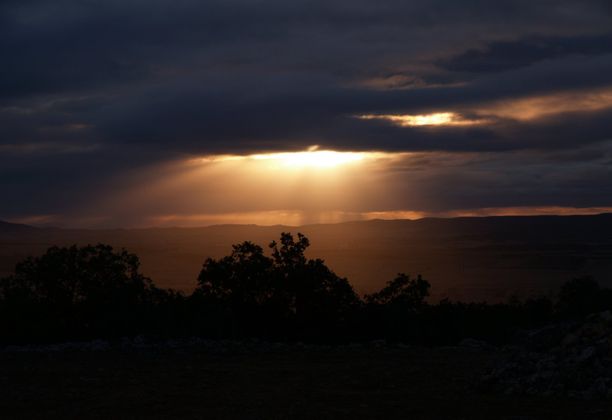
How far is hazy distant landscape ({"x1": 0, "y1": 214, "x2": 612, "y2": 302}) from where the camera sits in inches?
4075

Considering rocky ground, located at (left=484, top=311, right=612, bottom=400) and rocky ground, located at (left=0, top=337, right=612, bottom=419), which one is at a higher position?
rocky ground, located at (left=484, top=311, right=612, bottom=400)

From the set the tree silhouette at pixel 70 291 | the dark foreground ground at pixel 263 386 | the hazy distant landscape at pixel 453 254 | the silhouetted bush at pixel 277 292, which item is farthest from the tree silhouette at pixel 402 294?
the hazy distant landscape at pixel 453 254

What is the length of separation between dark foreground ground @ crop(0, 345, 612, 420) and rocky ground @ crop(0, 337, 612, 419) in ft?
0.08

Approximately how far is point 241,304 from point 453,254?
388 ft

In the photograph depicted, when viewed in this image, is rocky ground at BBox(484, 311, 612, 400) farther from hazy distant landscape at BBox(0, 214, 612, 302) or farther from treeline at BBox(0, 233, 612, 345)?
hazy distant landscape at BBox(0, 214, 612, 302)

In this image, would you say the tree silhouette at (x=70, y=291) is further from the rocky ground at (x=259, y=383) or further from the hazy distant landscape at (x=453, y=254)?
the hazy distant landscape at (x=453, y=254)

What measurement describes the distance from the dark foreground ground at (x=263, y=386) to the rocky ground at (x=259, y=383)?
0.9 inches

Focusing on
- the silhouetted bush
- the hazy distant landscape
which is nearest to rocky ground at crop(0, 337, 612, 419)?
the silhouetted bush

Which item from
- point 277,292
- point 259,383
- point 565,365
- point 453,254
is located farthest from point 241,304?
point 453,254

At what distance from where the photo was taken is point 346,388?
19562 mm

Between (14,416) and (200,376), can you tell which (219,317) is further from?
(14,416)

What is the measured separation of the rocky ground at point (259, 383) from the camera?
55.0 ft

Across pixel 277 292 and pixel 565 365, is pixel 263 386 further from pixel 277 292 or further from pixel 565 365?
pixel 277 292

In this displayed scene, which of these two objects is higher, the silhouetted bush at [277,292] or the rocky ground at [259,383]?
the silhouetted bush at [277,292]
